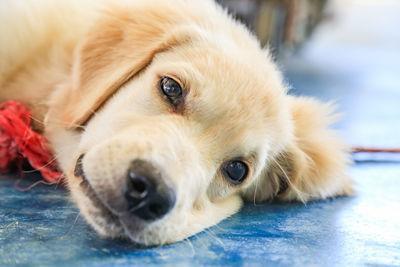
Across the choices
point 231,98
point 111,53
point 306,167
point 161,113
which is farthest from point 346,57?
point 161,113

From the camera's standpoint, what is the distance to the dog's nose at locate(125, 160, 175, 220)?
1.42 meters

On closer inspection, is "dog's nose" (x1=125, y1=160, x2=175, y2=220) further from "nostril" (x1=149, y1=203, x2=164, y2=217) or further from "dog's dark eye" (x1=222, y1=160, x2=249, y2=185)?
"dog's dark eye" (x1=222, y1=160, x2=249, y2=185)

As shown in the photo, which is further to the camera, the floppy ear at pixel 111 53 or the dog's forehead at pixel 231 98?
the floppy ear at pixel 111 53

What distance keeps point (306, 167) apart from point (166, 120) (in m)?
0.85

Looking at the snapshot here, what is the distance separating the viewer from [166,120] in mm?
1766

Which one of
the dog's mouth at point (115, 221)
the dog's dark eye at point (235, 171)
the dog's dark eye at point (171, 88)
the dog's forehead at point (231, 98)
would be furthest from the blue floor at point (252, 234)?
the dog's dark eye at point (171, 88)

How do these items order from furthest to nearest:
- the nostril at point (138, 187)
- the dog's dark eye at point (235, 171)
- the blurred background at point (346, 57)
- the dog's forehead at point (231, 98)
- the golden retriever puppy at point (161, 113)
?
1. the blurred background at point (346, 57)
2. the dog's dark eye at point (235, 171)
3. the dog's forehead at point (231, 98)
4. the golden retriever puppy at point (161, 113)
5. the nostril at point (138, 187)

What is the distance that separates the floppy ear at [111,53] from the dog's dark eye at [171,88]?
8.3 inches

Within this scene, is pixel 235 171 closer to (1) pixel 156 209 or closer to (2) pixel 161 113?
(2) pixel 161 113

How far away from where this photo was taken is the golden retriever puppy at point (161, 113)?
152 cm

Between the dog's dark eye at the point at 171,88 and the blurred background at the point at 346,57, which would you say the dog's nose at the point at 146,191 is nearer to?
the dog's dark eye at the point at 171,88

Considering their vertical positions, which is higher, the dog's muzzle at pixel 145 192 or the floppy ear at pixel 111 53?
the floppy ear at pixel 111 53

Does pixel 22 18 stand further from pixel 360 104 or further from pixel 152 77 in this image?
pixel 360 104

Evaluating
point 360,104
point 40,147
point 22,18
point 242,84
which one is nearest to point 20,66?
point 22,18
